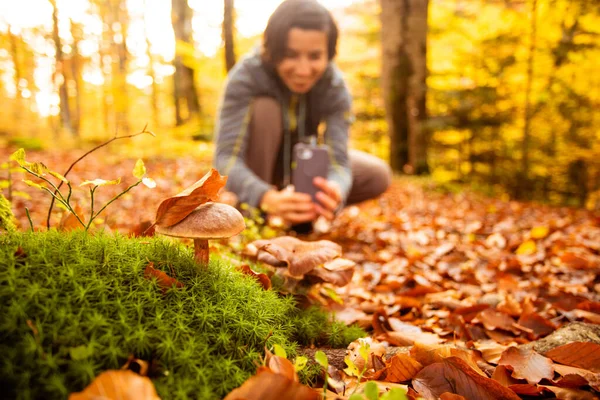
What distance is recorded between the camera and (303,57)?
3.54 m

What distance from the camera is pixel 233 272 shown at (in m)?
1.47

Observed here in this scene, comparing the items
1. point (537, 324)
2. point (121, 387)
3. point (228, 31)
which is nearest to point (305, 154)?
point (537, 324)

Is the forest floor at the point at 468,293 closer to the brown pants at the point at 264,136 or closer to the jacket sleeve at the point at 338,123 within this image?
the jacket sleeve at the point at 338,123

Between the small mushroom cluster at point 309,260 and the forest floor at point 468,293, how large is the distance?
0.78 ft

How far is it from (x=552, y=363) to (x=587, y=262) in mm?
2026

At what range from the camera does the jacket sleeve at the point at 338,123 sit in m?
4.37

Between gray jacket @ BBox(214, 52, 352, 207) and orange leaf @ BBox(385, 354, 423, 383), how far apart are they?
7.86 ft

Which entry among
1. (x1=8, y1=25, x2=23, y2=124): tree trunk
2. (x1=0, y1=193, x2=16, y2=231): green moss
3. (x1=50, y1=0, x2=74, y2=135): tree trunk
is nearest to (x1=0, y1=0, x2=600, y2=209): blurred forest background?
(x1=0, y1=193, x2=16, y2=231): green moss

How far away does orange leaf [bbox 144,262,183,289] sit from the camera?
120cm

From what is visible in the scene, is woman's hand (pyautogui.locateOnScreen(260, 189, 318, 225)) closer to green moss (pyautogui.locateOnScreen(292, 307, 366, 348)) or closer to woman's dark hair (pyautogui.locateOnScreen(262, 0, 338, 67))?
woman's dark hair (pyautogui.locateOnScreen(262, 0, 338, 67))

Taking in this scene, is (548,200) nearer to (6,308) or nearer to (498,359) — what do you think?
(498,359)

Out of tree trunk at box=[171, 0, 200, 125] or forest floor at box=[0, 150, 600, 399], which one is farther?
tree trunk at box=[171, 0, 200, 125]

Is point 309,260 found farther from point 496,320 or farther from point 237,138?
point 237,138

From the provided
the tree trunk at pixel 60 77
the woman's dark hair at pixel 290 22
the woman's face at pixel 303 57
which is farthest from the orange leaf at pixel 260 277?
the tree trunk at pixel 60 77
